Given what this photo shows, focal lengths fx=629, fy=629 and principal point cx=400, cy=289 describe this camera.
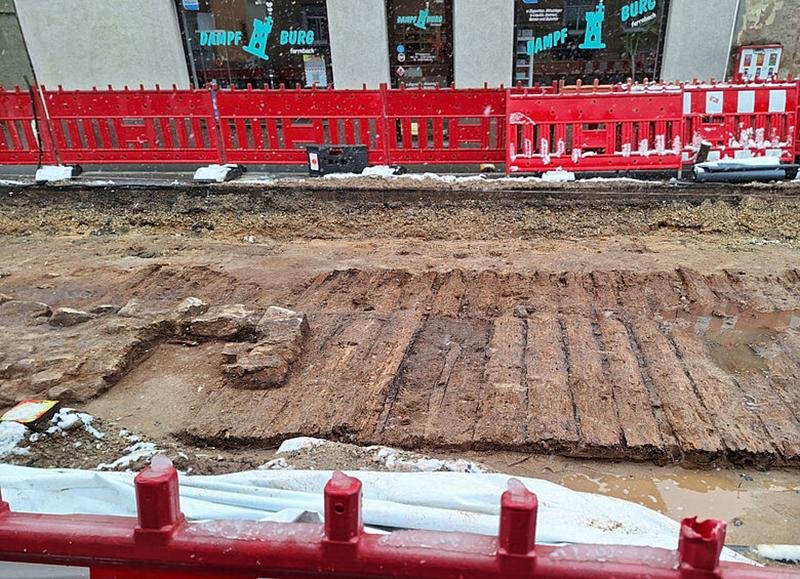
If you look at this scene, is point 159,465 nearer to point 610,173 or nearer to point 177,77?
point 610,173

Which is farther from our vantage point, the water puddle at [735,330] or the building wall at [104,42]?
the building wall at [104,42]

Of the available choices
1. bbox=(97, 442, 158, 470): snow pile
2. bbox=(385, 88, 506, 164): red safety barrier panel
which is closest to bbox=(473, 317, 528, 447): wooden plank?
bbox=(97, 442, 158, 470): snow pile

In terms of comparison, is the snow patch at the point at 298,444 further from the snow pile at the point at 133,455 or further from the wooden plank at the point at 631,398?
the wooden plank at the point at 631,398

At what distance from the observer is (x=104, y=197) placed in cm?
949

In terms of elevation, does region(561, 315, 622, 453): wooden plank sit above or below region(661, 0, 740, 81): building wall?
below

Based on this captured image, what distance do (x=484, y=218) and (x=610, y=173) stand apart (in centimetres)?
207

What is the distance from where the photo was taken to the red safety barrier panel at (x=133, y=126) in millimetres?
9984

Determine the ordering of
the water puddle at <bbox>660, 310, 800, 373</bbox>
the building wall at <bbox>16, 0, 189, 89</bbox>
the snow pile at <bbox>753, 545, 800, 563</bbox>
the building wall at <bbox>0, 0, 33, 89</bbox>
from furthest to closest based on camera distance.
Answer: the building wall at <bbox>0, 0, 33, 89</bbox>, the building wall at <bbox>16, 0, 189, 89</bbox>, the water puddle at <bbox>660, 310, 800, 373</bbox>, the snow pile at <bbox>753, 545, 800, 563</bbox>

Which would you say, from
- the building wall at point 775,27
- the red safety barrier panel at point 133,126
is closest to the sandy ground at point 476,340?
the red safety barrier panel at point 133,126

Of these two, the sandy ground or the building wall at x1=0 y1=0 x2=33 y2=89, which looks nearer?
the sandy ground

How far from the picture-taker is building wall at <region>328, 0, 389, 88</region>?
12.8 metres

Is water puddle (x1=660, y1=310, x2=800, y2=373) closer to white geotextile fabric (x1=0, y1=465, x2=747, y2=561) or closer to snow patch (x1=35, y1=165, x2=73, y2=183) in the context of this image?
white geotextile fabric (x1=0, y1=465, x2=747, y2=561)

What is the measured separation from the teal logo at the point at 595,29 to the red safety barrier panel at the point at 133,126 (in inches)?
303

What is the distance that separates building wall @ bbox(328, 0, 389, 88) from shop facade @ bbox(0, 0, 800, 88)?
0.07 feet
